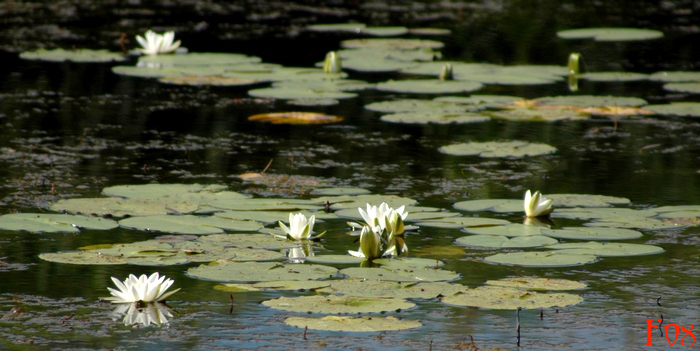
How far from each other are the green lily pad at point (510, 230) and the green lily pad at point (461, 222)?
0.14 ft

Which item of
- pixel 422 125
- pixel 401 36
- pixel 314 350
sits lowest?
pixel 314 350

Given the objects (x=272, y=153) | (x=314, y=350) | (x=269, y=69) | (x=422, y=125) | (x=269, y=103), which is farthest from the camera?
(x=269, y=69)

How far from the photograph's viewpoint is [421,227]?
16.1ft

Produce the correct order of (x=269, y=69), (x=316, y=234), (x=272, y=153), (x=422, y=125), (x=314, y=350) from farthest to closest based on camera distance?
(x=269, y=69)
(x=422, y=125)
(x=272, y=153)
(x=316, y=234)
(x=314, y=350)

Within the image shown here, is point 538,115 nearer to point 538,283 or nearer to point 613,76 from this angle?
point 613,76

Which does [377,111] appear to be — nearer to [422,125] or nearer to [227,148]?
[422,125]

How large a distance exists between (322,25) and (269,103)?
194 inches

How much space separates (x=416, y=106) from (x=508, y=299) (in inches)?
177

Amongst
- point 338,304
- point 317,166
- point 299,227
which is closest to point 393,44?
point 317,166

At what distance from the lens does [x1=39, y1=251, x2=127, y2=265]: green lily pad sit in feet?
13.7

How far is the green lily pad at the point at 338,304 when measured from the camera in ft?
11.8

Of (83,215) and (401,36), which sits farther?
(401,36)

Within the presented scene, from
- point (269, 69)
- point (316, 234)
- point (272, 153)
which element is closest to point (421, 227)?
point (316, 234)

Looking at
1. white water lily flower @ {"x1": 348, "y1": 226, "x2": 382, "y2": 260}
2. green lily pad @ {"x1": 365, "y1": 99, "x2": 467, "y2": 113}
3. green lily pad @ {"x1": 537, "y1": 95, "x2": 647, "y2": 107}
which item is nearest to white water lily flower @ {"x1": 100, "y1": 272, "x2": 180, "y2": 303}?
white water lily flower @ {"x1": 348, "y1": 226, "x2": 382, "y2": 260}
